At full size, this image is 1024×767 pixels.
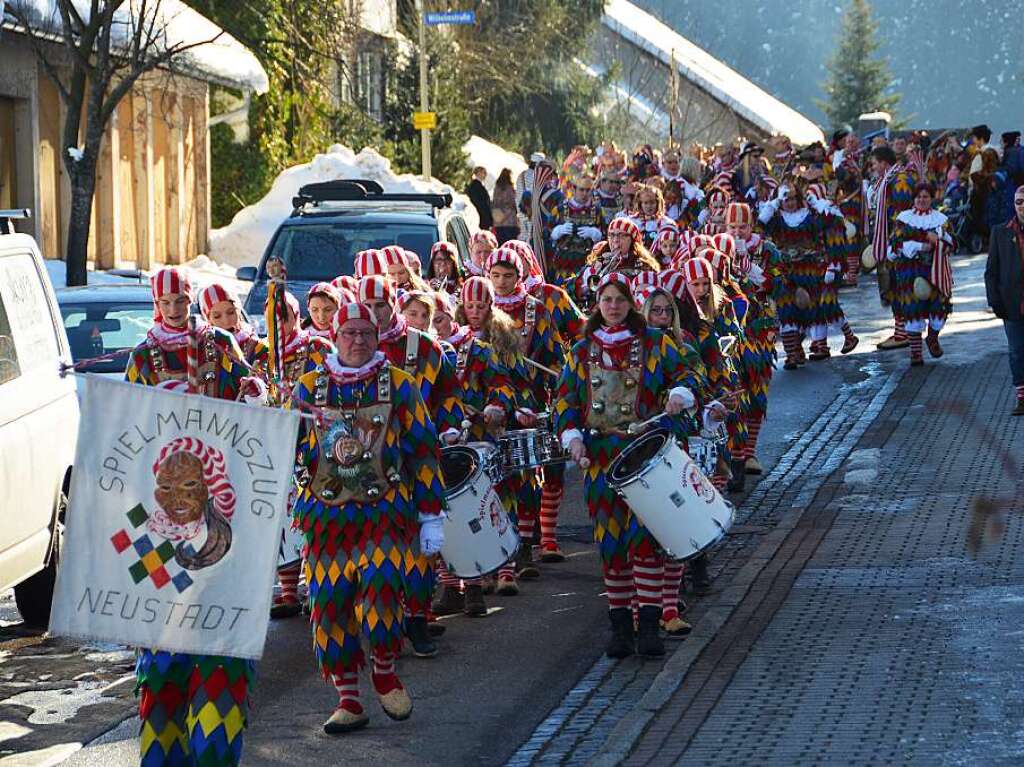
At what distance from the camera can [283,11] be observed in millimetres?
35000

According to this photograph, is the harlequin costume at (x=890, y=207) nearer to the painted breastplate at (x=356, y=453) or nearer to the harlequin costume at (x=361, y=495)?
the harlequin costume at (x=361, y=495)

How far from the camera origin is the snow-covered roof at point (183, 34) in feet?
78.4

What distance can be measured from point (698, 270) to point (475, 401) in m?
2.15

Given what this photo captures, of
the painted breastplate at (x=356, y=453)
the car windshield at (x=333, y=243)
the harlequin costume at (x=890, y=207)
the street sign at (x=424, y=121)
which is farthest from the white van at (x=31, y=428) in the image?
the street sign at (x=424, y=121)

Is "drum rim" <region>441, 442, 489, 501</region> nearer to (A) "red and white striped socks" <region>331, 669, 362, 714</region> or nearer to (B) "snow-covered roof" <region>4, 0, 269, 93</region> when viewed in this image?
(A) "red and white striped socks" <region>331, 669, 362, 714</region>

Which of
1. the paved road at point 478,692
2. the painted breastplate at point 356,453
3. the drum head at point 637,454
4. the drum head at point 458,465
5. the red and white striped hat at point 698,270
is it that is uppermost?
the red and white striped hat at point 698,270

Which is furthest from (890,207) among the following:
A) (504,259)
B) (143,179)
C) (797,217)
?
(143,179)

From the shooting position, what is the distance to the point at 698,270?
40.9 feet

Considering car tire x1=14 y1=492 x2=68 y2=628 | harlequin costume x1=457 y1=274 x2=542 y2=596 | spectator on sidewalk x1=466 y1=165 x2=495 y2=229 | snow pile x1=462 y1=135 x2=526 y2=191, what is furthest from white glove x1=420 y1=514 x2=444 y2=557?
snow pile x1=462 y1=135 x2=526 y2=191

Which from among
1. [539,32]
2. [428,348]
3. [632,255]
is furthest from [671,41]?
[428,348]

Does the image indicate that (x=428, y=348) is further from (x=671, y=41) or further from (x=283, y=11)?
(x=671, y=41)

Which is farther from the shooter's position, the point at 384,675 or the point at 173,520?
the point at 384,675

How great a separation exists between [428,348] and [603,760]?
2579 mm

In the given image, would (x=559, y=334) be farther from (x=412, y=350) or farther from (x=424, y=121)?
(x=424, y=121)
